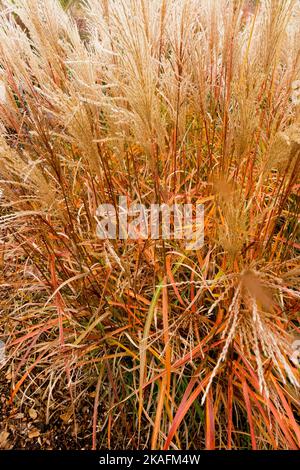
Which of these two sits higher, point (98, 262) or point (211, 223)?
point (211, 223)

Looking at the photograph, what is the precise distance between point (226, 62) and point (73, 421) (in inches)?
56.0

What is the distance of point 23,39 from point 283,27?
992 mm

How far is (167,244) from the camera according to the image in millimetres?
1590

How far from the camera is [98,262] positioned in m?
1.59

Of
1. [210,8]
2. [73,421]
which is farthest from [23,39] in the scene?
[73,421]

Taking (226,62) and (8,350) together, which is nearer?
(226,62)

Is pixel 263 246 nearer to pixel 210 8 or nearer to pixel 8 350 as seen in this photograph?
pixel 210 8

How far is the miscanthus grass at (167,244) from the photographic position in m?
1.18

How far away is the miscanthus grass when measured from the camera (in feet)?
3.86

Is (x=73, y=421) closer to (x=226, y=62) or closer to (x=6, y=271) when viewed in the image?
(x=6, y=271)
